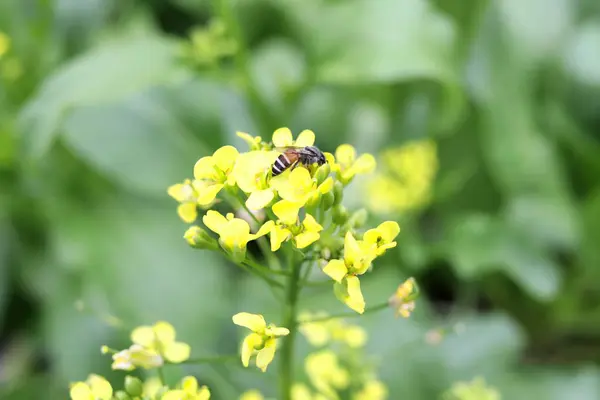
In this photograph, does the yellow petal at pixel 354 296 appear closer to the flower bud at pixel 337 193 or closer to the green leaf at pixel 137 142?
the flower bud at pixel 337 193

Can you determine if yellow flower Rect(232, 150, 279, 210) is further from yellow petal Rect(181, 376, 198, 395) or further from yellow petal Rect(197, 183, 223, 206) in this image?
yellow petal Rect(181, 376, 198, 395)

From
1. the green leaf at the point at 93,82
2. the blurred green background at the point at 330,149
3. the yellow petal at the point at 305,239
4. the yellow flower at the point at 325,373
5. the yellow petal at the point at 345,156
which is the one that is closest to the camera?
the yellow petal at the point at 305,239

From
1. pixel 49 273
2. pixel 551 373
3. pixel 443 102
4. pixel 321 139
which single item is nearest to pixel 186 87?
pixel 321 139

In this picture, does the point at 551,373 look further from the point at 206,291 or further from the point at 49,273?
the point at 49,273

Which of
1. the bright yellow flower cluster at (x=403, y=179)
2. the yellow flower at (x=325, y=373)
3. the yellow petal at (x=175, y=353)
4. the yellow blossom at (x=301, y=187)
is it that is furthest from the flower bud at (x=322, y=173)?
the bright yellow flower cluster at (x=403, y=179)

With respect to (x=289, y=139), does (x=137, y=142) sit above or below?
above

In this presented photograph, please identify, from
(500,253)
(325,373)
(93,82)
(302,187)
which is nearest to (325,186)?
(302,187)

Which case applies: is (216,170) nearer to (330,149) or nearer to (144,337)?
(144,337)
